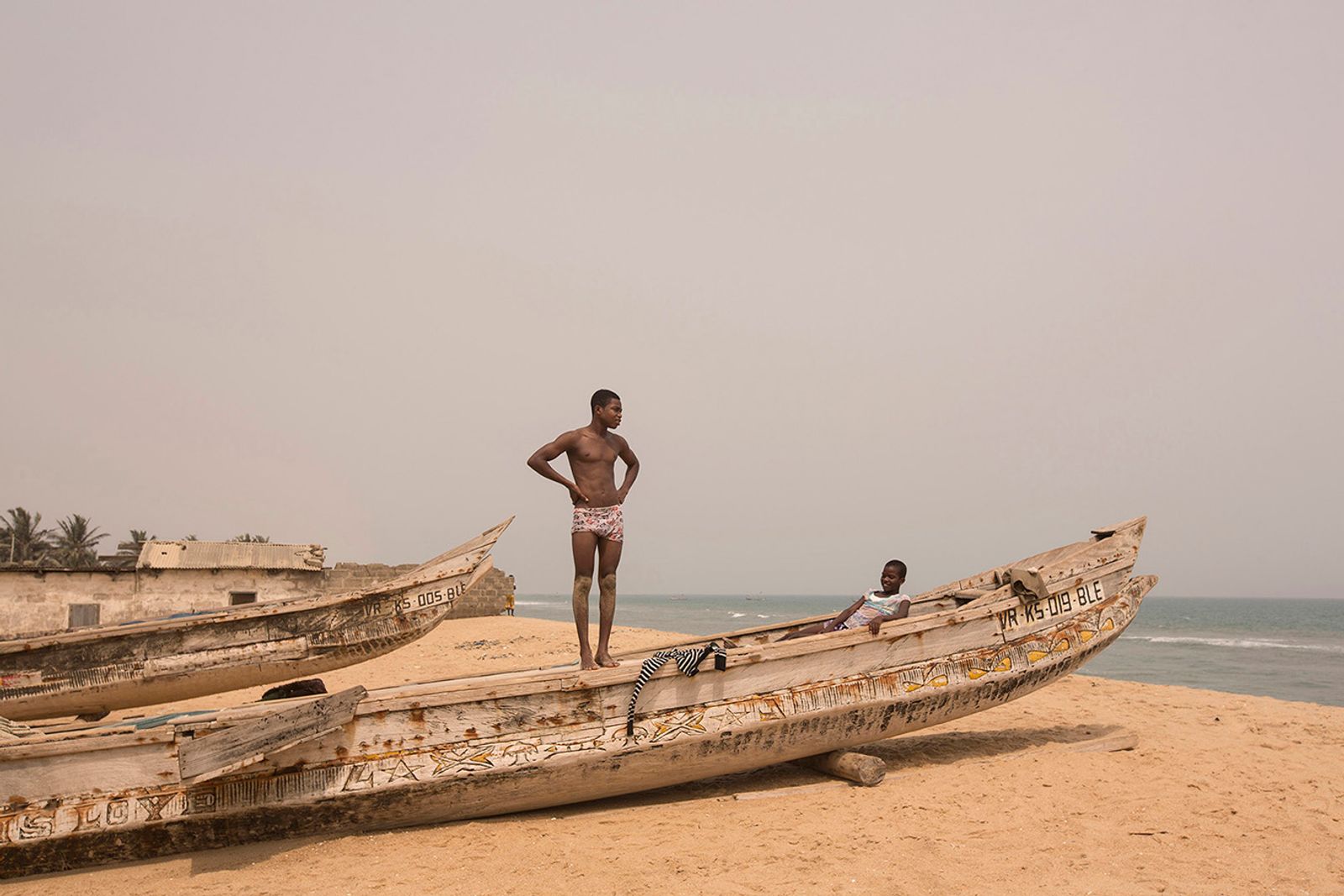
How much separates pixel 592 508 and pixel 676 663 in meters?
1.30

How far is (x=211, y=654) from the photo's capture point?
8.84 metres

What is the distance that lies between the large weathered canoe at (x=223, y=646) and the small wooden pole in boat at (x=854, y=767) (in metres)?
4.48

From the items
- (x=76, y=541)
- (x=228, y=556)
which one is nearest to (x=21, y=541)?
(x=76, y=541)

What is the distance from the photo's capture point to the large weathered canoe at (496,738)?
461cm

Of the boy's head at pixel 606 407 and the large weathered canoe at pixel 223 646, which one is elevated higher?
the boy's head at pixel 606 407

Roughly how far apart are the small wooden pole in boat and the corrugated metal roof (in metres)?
16.4

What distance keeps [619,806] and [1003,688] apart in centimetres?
329

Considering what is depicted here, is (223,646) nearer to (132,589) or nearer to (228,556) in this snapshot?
(132,589)

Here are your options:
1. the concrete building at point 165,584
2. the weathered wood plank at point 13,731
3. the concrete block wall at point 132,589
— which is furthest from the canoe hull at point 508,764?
the concrete building at point 165,584

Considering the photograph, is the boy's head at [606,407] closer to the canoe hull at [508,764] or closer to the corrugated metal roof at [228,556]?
the canoe hull at [508,764]

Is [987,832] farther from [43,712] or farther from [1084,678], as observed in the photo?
[1084,678]

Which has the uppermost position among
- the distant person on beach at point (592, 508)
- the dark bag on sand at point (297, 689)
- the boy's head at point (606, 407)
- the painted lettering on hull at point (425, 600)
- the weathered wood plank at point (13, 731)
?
the boy's head at point (606, 407)

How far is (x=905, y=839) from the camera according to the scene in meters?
4.95

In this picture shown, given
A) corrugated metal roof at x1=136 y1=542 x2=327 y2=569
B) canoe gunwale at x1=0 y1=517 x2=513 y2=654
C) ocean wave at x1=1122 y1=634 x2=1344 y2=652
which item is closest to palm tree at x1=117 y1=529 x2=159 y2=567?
corrugated metal roof at x1=136 y1=542 x2=327 y2=569
